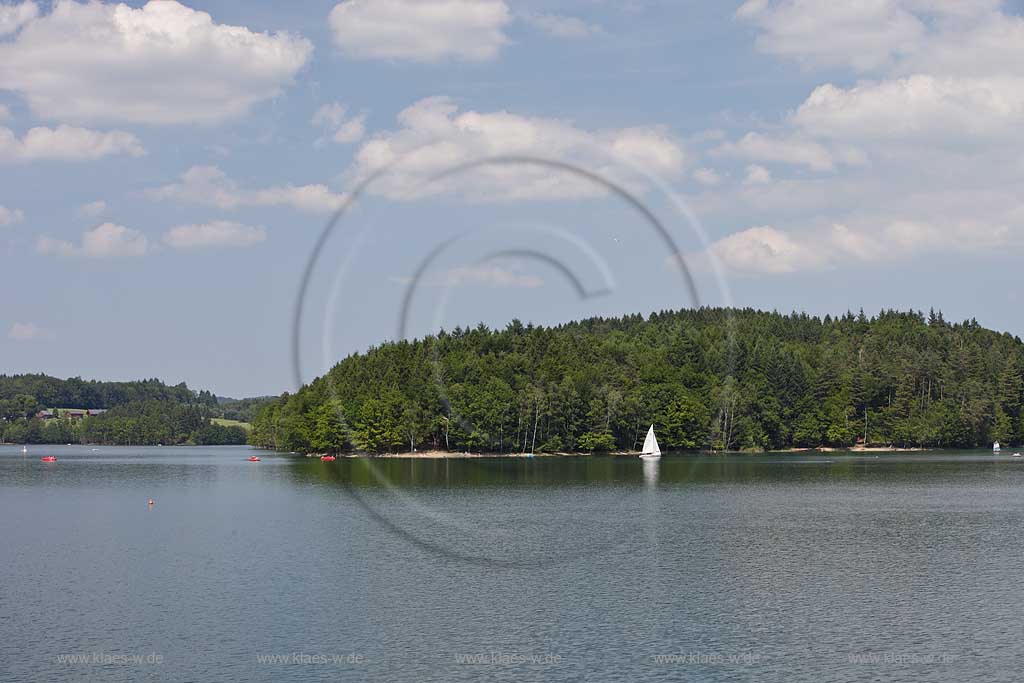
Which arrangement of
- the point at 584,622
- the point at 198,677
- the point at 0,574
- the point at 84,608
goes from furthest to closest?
the point at 0,574 → the point at 84,608 → the point at 584,622 → the point at 198,677

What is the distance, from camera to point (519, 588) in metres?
56.2

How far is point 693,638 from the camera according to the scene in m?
44.8

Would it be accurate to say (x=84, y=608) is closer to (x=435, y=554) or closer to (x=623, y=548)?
(x=435, y=554)

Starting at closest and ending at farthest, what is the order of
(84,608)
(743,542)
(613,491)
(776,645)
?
(776,645), (84,608), (743,542), (613,491)

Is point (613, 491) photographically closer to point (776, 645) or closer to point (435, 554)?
point (435, 554)

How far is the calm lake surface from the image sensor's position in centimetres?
4138

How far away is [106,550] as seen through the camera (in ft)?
235

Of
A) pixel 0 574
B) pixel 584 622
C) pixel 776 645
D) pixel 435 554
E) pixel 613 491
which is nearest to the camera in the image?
pixel 776 645

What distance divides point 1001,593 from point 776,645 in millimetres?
17091

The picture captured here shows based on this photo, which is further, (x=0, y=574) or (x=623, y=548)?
(x=623, y=548)

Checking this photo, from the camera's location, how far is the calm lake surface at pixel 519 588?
41375 millimetres

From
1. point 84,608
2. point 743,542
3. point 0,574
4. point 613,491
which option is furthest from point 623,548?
point 613,491

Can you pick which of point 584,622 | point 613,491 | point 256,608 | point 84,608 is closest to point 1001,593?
point 584,622

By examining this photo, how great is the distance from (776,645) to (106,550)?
46.9m
